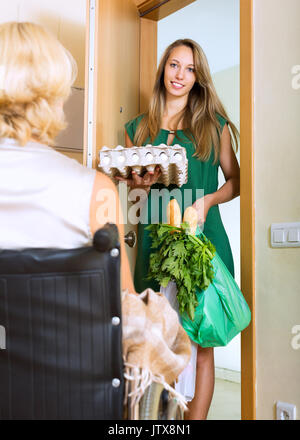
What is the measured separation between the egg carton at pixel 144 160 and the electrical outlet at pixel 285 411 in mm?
901

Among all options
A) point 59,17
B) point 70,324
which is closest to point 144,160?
point 70,324

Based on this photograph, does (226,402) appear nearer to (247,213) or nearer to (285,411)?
(285,411)

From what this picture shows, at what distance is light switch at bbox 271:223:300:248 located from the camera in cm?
157

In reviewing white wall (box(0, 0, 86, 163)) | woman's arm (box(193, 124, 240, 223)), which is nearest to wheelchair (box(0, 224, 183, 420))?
woman's arm (box(193, 124, 240, 223))

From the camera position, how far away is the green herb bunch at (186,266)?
4.70 feet

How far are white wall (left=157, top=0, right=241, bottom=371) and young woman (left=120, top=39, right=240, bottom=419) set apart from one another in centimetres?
131

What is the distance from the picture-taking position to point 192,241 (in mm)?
1468

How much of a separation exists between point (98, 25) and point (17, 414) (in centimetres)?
162

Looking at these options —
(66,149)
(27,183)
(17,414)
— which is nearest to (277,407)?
(17,414)

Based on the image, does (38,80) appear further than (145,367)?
Yes

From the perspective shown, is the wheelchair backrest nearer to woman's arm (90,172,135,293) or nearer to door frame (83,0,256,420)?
woman's arm (90,172,135,293)

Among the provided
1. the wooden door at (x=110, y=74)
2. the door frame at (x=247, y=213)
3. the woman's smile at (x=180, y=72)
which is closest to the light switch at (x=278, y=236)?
the door frame at (x=247, y=213)

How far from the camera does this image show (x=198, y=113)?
2160 mm

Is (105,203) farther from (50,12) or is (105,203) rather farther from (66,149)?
(50,12)
